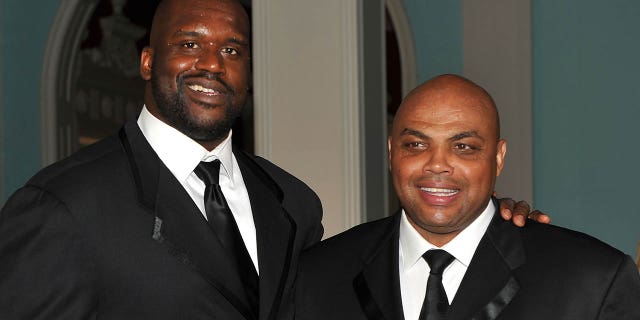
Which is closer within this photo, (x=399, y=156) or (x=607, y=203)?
(x=399, y=156)

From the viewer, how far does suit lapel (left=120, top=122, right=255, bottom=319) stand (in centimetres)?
197

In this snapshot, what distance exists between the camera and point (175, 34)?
6.76 ft

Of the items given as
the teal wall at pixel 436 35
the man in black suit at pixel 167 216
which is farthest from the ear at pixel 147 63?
the teal wall at pixel 436 35

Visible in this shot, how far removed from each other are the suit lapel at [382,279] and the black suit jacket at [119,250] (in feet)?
0.65

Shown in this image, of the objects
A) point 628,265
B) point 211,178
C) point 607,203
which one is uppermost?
point 211,178

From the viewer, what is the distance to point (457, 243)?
6.29 ft

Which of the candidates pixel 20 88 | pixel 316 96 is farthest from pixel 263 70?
pixel 20 88

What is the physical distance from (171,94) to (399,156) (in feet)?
1.64

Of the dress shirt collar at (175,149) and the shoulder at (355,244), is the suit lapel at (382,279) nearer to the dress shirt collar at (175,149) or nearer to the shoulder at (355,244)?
the shoulder at (355,244)

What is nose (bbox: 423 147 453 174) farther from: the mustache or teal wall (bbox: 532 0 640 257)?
teal wall (bbox: 532 0 640 257)

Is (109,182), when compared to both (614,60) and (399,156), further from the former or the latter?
(614,60)

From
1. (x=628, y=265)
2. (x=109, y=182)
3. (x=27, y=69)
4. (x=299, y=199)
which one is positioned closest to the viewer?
(x=628, y=265)

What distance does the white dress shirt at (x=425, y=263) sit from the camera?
189 cm

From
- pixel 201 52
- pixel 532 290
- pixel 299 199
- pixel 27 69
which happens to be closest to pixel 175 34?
pixel 201 52
